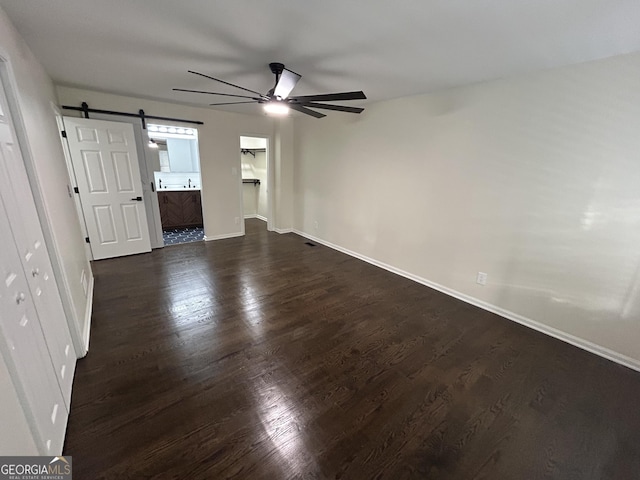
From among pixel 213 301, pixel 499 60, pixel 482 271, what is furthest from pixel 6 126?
pixel 482 271

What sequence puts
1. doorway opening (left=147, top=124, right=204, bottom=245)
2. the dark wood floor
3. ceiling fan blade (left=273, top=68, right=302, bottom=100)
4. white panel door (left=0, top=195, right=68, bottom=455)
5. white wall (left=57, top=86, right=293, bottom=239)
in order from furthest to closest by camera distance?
doorway opening (left=147, top=124, right=204, bottom=245)
white wall (left=57, top=86, right=293, bottom=239)
ceiling fan blade (left=273, top=68, right=302, bottom=100)
the dark wood floor
white panel door (left=0, top=195, right=68, bottom=455)

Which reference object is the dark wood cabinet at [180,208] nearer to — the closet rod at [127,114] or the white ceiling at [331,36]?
the closet rod at [127,114]

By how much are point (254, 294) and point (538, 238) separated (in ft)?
9.86

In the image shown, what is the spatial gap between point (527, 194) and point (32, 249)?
3.77 m

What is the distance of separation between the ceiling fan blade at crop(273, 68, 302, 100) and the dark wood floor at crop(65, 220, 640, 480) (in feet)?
6.85

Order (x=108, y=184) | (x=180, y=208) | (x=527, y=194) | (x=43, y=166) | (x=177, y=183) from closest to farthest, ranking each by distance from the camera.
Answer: (x=43, y=166) < (x=527, y=194) < (x=108, y=184) < (x=180, y=208) < (x=177, y=183)

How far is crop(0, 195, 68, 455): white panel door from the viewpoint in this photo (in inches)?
38.4

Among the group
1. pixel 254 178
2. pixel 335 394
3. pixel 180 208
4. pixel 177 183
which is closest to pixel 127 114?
pixel 180 208

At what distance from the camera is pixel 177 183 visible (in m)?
6.38

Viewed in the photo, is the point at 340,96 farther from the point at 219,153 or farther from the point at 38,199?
the point at 219,153

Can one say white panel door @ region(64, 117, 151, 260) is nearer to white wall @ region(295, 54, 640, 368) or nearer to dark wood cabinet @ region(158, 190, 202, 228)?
dark wood cabinet @ region(158, 190, 202, 228)

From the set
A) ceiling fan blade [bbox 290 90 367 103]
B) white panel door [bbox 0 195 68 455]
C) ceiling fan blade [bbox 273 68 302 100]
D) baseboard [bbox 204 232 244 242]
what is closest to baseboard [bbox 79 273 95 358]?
white panel door [bbox 0 195 68 455]

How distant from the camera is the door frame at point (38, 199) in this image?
4.52 ft

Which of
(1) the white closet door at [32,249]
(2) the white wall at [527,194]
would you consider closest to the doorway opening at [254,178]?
(2) the white wall at [527,194]
